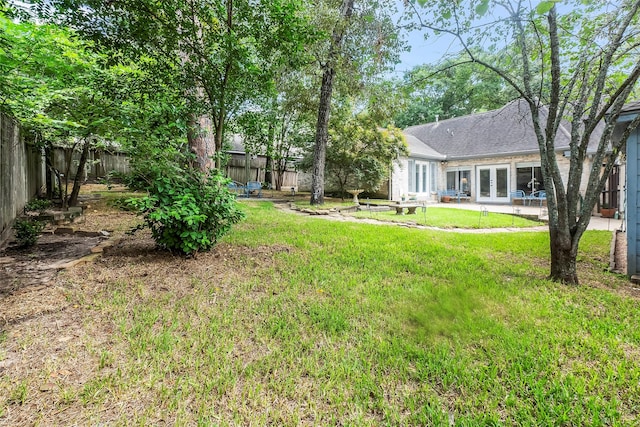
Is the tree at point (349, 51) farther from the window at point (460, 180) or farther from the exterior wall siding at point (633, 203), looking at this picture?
the window at point (460, 180)

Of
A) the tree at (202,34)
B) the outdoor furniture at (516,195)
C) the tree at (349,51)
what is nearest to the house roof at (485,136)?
the outdoor furniture at (516,195)

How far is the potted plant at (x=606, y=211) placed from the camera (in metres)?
10.4

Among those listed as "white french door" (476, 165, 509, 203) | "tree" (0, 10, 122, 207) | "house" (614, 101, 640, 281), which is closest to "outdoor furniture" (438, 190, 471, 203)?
"white french door" (476, 165, 509, 203)

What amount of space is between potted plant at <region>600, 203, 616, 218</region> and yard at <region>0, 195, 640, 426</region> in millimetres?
8665

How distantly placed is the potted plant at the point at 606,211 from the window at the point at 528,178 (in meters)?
3.30

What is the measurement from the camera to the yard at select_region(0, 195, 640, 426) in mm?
1714

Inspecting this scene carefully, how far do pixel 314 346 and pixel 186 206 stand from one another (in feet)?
8.02

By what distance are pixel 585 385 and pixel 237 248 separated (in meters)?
4.26

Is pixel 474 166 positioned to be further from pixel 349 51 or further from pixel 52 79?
pixel 52 79

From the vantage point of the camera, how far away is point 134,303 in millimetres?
2902

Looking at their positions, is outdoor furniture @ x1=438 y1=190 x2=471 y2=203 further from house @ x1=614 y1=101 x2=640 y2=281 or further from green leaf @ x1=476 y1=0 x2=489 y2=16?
green leaf @ x1=476 y1=0 x2=489 y2=16

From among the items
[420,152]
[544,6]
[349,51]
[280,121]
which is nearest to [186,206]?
[544,6]

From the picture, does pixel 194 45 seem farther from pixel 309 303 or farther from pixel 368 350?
pixel 368 350

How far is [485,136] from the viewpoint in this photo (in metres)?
17.1
